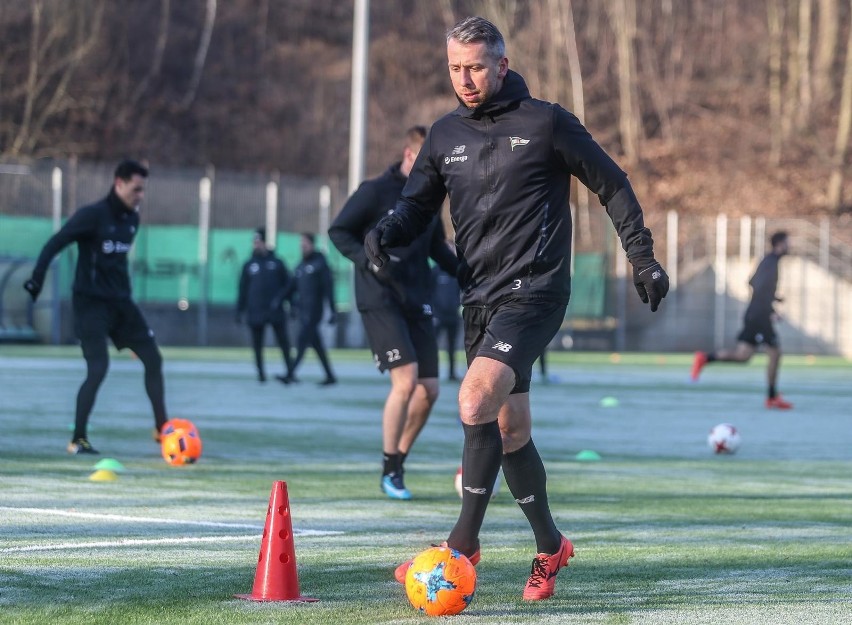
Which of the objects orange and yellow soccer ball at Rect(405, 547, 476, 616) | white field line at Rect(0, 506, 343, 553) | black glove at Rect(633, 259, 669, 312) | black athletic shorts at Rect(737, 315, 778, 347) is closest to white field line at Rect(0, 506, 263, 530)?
white field line at Rect(0, 506, 343, 553)

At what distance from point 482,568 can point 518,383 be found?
1.00m

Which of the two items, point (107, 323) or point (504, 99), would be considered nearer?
point (504, 99)

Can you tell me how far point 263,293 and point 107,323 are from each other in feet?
33.9

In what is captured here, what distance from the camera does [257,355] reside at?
20750mm

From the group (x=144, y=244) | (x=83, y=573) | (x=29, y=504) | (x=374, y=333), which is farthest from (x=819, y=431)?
(x=144, y=244)

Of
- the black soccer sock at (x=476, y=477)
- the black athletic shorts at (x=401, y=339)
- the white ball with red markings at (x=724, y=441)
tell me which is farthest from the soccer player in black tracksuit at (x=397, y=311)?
the white ball with red markings at (x=724, y=441)

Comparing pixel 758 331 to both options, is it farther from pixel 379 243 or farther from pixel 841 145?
pixel 841 145

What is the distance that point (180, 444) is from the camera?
34.9 ft

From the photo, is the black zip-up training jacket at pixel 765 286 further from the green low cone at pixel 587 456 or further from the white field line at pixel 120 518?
the white field line at pixel 120 518

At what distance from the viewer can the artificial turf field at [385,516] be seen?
5625mm

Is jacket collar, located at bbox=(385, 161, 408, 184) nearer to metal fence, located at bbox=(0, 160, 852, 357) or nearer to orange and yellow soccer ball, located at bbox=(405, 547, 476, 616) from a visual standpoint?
orange and yellow soccer ball, located at bbox=(405, 547, 476, 616)

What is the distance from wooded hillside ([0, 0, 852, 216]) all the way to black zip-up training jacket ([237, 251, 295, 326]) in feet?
69.2

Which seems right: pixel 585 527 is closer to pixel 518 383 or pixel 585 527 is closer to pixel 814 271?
pixel 518 383

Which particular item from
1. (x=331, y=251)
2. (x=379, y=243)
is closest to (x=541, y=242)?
(x=379, y=243)
